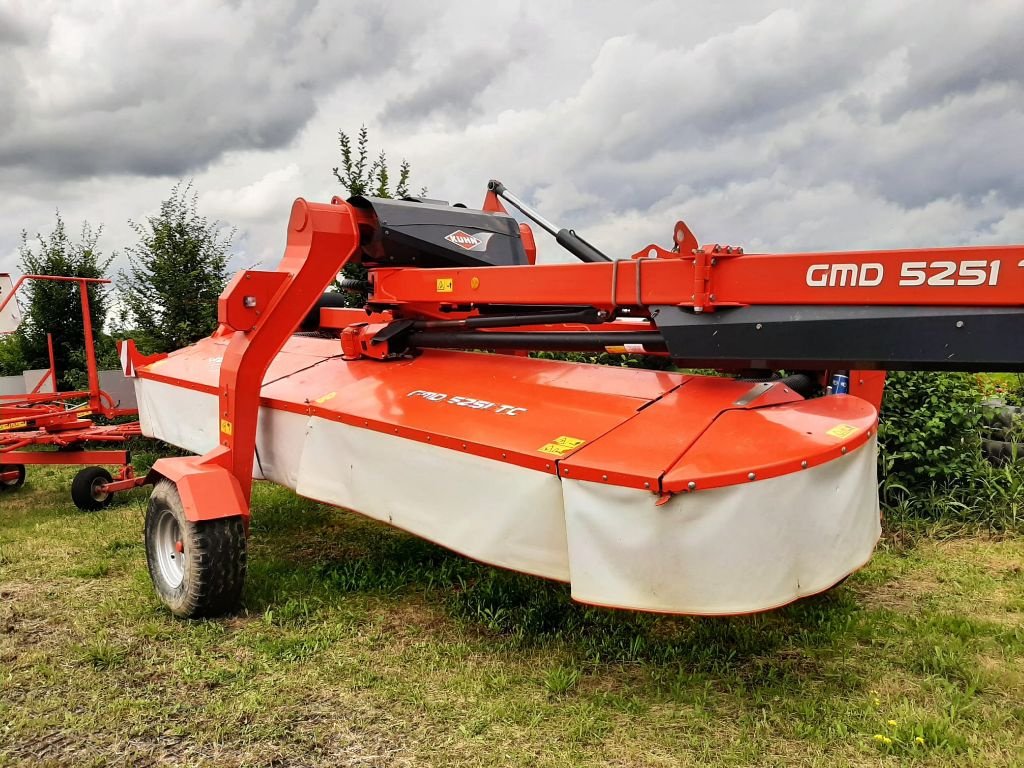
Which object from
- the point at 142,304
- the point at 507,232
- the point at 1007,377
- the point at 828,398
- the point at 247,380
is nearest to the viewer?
the point at 828,398

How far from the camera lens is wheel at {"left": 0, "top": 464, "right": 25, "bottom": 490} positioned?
729cm

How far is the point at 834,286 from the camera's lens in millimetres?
2879

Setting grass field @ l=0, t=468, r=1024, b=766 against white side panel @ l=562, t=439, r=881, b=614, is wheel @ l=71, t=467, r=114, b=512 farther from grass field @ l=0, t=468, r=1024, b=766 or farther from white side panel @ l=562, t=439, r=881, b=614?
white side panel @ l=562, t=439, r=881, b=614

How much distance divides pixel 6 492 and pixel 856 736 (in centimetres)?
734

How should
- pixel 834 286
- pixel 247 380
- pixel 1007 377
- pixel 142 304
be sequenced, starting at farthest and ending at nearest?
1. pixel 142 304
2. pixel 1007 377
3. pixel 247 380
4. pixel 834 286

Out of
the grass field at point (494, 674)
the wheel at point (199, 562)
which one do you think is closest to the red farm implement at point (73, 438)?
the grass field at point (494, 674)

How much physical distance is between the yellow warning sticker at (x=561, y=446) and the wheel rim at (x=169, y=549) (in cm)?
205

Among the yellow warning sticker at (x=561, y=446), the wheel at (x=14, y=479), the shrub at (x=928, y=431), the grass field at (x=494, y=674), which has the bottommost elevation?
the grass field at (x=494, y=674)

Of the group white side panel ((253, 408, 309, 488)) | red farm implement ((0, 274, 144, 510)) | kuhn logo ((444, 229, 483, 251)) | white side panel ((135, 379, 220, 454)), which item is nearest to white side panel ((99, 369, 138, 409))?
red farm implement ((0, 274, 144, 510))

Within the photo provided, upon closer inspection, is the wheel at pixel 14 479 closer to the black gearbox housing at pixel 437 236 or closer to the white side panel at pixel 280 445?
the white side panel at pixel 280 445

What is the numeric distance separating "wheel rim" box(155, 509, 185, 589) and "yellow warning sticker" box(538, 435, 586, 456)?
2.05m

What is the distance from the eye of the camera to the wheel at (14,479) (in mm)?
7286

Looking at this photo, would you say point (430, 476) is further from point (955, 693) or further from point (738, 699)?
point (955, 693)

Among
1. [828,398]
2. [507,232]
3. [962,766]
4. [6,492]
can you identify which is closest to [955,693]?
[962,766]
